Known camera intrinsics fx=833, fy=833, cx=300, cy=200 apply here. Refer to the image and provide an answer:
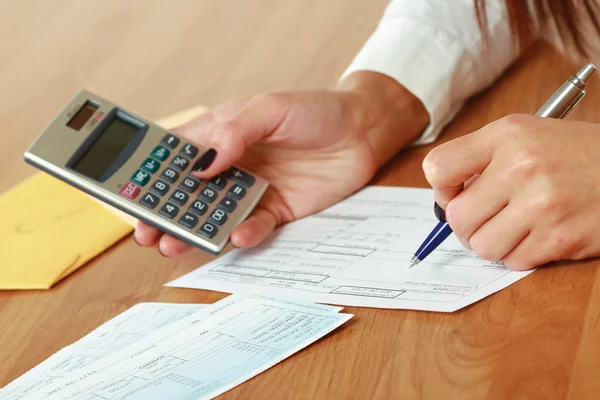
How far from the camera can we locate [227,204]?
30.3 inches

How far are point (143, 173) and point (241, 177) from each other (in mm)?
93

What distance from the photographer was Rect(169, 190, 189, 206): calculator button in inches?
29.6

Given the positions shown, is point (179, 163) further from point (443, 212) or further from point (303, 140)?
point (443, 212)

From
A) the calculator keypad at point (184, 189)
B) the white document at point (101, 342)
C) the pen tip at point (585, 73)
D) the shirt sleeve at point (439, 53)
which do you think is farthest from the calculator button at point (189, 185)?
the pen tip at point (585, 73)

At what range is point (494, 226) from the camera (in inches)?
23.6

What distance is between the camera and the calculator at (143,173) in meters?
0.74

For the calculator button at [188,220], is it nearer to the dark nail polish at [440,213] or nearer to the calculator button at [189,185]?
the calculator button at [189,185]

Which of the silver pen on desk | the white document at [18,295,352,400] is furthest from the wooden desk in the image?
the silver pen on desk

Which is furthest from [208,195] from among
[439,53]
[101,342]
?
[439,53]

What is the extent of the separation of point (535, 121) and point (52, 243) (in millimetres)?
476

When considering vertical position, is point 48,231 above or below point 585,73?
below

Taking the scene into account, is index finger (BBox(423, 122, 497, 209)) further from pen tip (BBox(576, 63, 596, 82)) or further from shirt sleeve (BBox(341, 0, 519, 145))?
shirt sleeve (BBox(341, 0, 519, 145))

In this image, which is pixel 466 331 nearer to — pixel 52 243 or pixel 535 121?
pixel 535 121

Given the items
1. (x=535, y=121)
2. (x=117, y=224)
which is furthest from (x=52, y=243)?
(x=535, y=121)
